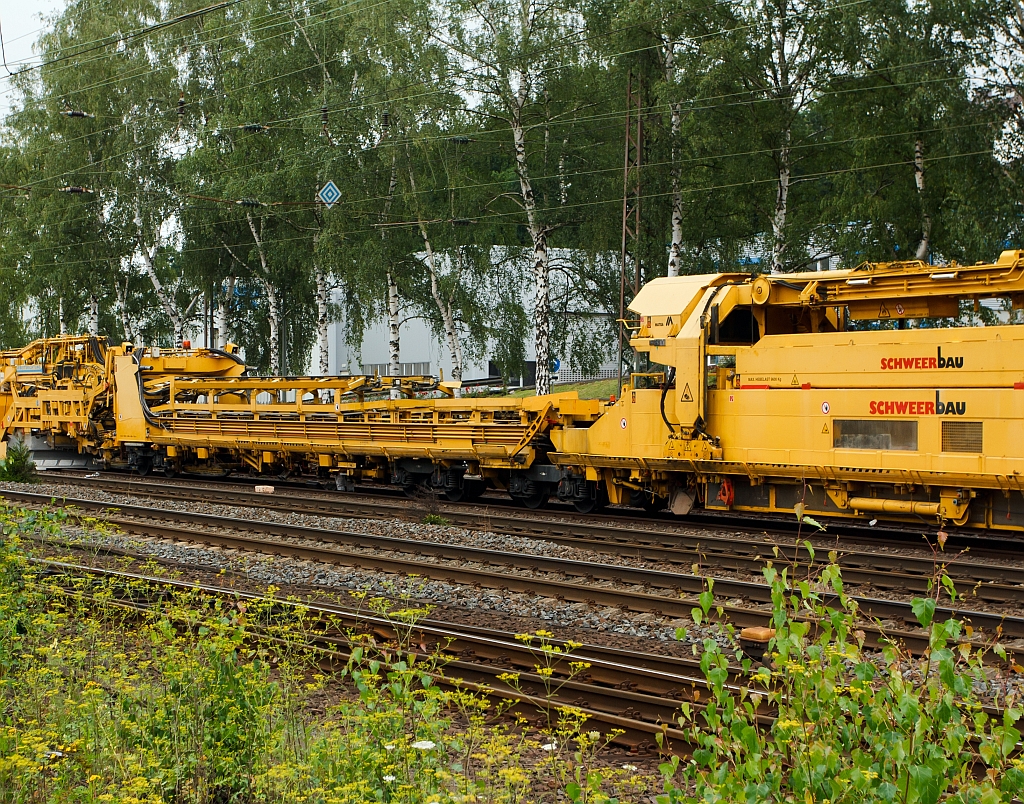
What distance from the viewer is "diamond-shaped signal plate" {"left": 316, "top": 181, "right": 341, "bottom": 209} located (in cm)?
3117

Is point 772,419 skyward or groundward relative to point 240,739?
skyward

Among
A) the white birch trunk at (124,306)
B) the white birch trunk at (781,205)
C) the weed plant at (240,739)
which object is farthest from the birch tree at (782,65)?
the white birch trunk at (124,306)

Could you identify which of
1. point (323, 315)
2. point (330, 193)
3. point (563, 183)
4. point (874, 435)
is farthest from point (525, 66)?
point (874, 435)

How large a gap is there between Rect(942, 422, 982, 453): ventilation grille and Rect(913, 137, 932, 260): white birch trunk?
41.0 ft

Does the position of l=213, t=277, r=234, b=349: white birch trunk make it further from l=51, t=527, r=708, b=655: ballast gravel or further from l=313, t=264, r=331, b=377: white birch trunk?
l=51, t=527, r=708, b=655: ballast gravel

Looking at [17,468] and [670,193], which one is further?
[670,193]

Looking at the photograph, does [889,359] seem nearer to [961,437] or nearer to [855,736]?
[961,437]

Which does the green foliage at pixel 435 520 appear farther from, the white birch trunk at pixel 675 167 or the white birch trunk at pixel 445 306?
the white birch trunk at pixel 445 306

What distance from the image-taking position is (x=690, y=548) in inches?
503

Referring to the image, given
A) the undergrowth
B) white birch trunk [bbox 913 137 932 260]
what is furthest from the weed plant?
white birch trunk [bbox 913 137 932 260]

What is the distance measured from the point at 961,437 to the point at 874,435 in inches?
40.4

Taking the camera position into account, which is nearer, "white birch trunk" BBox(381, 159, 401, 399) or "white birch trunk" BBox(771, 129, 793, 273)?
"white birch trunk" BBox(771, 129, 793, 273)

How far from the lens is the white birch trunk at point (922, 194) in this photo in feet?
76.7

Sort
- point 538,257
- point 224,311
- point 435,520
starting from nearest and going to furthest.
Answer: point 435,520 → point 538,257 → point 224,311
